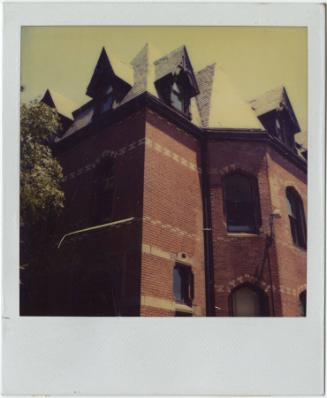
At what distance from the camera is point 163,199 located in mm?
8438

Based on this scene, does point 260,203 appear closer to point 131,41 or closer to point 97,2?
point 131,41

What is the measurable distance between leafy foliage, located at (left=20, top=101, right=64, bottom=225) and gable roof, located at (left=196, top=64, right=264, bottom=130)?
3.24 meters

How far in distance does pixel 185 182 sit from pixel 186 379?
12.6 ft

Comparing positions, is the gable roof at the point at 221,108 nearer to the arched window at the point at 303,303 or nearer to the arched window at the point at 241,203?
the arched window at the point at 241,203

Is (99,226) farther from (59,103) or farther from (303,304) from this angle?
(303,304)

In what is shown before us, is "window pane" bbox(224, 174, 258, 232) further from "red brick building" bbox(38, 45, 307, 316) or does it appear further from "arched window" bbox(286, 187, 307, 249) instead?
"arched window" bbox(286, 187, 307, 249)

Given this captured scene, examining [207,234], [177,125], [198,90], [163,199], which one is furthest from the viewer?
[198,90]

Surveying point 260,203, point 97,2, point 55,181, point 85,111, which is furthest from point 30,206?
point 260,203

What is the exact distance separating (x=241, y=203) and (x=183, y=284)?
220 centimetres

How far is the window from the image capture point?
8.29m

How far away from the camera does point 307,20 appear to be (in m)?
7.26

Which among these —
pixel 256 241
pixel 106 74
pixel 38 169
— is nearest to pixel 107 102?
pixel 106 74

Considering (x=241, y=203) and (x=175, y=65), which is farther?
(x=241, y=203)

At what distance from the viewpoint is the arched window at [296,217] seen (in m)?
8.13
